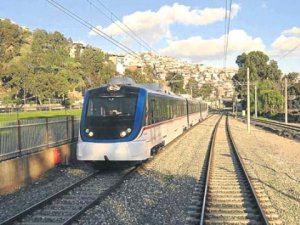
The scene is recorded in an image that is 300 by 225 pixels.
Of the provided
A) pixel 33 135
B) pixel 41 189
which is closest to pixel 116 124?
pixel 33 135

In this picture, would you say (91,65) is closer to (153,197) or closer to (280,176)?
(280,176)

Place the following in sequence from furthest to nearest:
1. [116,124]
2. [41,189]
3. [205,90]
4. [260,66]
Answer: [205,90], [260,66], [116,124], [41,189]

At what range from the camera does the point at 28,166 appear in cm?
1390

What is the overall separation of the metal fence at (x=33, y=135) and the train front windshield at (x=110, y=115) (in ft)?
5.57

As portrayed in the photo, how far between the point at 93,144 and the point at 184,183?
3.41 m

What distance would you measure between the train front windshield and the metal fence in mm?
1698

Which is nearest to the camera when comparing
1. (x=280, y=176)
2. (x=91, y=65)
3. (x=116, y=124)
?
(x=280, y=176)

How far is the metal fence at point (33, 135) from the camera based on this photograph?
13759 millimetres

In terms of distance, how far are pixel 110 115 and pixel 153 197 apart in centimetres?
489

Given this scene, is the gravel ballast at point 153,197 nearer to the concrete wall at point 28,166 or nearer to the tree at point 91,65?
the concrete wall at point 28,166

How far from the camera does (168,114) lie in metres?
22.4

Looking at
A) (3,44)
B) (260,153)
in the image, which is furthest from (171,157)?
(3,44)

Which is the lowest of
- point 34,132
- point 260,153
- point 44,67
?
point 260,153

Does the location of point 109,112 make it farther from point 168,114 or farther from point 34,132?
point 168,114
